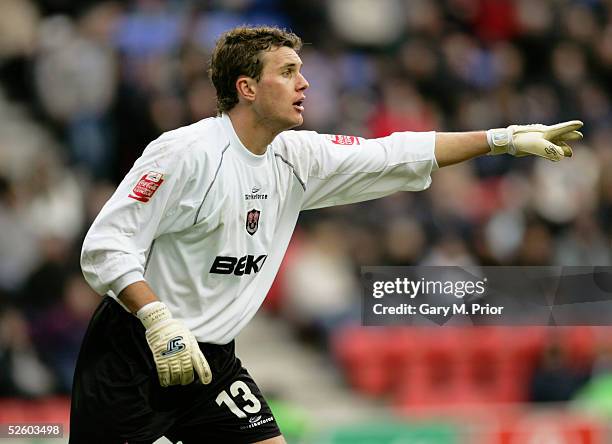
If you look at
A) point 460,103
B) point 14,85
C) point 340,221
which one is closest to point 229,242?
point 340,221

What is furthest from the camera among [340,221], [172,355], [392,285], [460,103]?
[460,103]

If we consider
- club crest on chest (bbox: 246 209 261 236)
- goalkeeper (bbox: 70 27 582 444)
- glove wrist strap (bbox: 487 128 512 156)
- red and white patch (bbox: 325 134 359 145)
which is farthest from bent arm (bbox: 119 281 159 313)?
glove wrist strap (bbox: 487 128 512 156)

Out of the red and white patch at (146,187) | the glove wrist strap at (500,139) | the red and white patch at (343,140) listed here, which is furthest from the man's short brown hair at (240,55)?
the glove wrist strap at (500,139)

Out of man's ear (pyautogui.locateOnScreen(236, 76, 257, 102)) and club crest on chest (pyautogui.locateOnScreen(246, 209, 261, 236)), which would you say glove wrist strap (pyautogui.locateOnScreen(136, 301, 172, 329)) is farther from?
man's ear (pyautogui.locateOnScreen(236, 76, 257, 102))

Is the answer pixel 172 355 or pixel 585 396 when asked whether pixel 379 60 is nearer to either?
pixel 585 396

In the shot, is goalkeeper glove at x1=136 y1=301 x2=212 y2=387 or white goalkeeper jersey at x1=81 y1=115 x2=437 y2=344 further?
white goalkeeper jersey at x1=81 y1=115 x2=437 y2=344

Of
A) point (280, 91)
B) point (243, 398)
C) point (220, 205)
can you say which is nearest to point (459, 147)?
point (280, 91)

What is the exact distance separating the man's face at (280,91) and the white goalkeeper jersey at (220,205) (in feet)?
0.49

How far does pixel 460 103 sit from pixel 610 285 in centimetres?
487

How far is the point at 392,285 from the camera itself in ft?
20.5

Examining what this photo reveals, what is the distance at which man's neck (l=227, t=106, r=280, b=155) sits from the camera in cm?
464

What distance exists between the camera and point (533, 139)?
15.9 feet

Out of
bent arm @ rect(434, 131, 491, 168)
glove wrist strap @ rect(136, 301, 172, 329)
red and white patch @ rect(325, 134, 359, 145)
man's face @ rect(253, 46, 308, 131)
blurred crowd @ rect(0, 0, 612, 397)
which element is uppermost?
blurred crowd @ rect(0, 0, 612, 397)

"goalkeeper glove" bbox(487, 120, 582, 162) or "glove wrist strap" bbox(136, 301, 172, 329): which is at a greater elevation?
"goalkeeper glove" bbox(487, 120, 582, 162)
